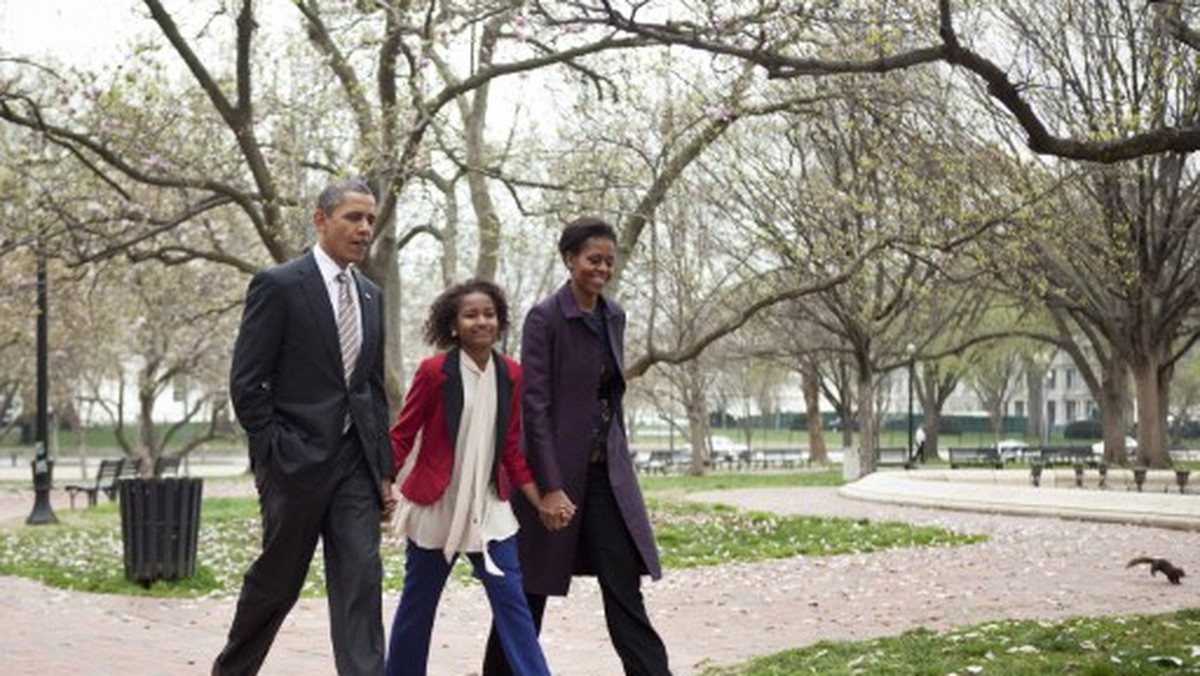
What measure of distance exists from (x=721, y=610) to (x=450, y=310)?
5.26 meters

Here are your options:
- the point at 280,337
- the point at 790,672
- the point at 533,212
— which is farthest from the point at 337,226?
the point at 533,212

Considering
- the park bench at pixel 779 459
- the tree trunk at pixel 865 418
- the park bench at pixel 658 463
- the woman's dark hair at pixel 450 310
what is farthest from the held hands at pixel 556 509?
the park bench at pixel 779 459

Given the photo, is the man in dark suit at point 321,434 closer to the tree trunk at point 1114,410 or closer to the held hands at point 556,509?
the held hands at point 556,509

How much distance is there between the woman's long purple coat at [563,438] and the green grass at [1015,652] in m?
1.62

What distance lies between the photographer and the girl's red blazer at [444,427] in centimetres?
632

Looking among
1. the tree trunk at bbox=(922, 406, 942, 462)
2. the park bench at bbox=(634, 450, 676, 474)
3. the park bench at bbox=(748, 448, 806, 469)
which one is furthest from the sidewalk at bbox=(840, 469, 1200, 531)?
the tree trunk at bbox=(922, 406, 942, 462)

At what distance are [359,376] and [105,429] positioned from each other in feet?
231

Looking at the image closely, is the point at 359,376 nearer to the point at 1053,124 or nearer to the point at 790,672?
the point at 790,672

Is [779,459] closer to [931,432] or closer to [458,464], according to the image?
[931,432]

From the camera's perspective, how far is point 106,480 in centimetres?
3150

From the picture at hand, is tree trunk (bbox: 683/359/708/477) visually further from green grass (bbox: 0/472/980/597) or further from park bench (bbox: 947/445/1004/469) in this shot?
green grass (bbox: 0/472/980/597)

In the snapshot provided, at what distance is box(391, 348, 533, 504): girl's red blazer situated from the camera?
6.32 meters

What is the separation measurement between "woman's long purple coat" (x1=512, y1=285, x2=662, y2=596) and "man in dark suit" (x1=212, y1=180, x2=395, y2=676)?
0.61m

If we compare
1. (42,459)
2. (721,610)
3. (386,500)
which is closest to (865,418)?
(42,459)
